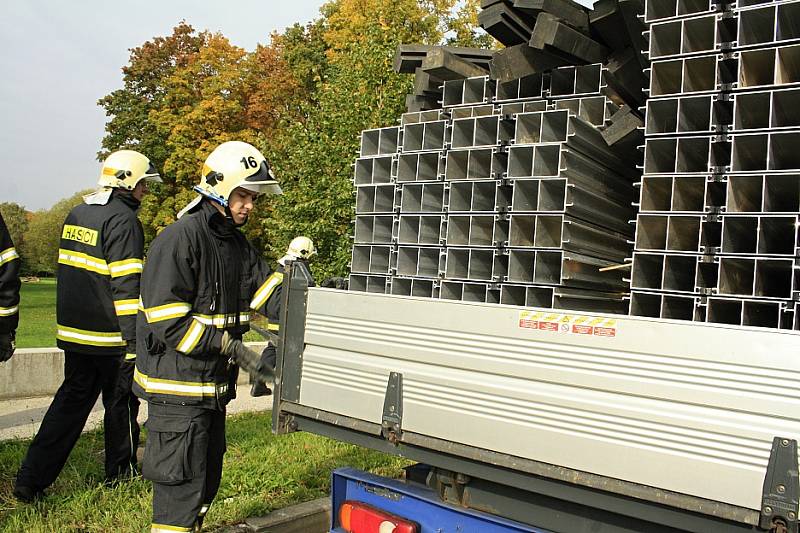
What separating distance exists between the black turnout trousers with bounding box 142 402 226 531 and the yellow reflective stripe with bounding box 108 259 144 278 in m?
1.59

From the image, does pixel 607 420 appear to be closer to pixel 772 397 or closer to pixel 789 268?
pixel 772 397

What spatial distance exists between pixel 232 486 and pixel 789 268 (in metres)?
3.81

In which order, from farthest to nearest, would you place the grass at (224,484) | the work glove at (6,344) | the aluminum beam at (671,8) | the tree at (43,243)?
the tree at (43,243), the work glove at (6,344), the grass at (224,484), the aluminum beam at (671,8)

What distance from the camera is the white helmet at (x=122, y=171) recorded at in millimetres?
5023

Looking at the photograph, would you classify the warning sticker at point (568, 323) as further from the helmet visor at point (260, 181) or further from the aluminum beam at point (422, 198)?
the helmet visor at point (260, 181)

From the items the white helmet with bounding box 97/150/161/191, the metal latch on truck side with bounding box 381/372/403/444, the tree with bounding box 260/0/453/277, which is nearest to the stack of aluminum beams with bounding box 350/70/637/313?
the metal latch on truck side with bounding box 381/372/403/444

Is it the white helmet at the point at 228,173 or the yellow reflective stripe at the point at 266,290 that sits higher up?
the white helmet at the point at 228,173

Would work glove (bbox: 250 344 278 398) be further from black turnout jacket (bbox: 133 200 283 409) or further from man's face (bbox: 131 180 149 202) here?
man's face (bbox: 131 180 149 202)

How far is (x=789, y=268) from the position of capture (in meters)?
2.42

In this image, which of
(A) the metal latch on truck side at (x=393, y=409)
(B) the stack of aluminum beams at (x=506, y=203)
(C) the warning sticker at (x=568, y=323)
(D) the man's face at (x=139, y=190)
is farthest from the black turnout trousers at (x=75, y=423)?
(C) the warning sticker at (x=568, y=323)

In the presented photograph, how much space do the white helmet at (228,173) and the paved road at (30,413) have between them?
3698 millimetres

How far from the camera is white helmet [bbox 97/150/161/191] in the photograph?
5.02 metres

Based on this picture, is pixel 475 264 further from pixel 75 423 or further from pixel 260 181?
pixel 75 423

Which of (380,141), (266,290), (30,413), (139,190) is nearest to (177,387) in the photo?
(266,290)
